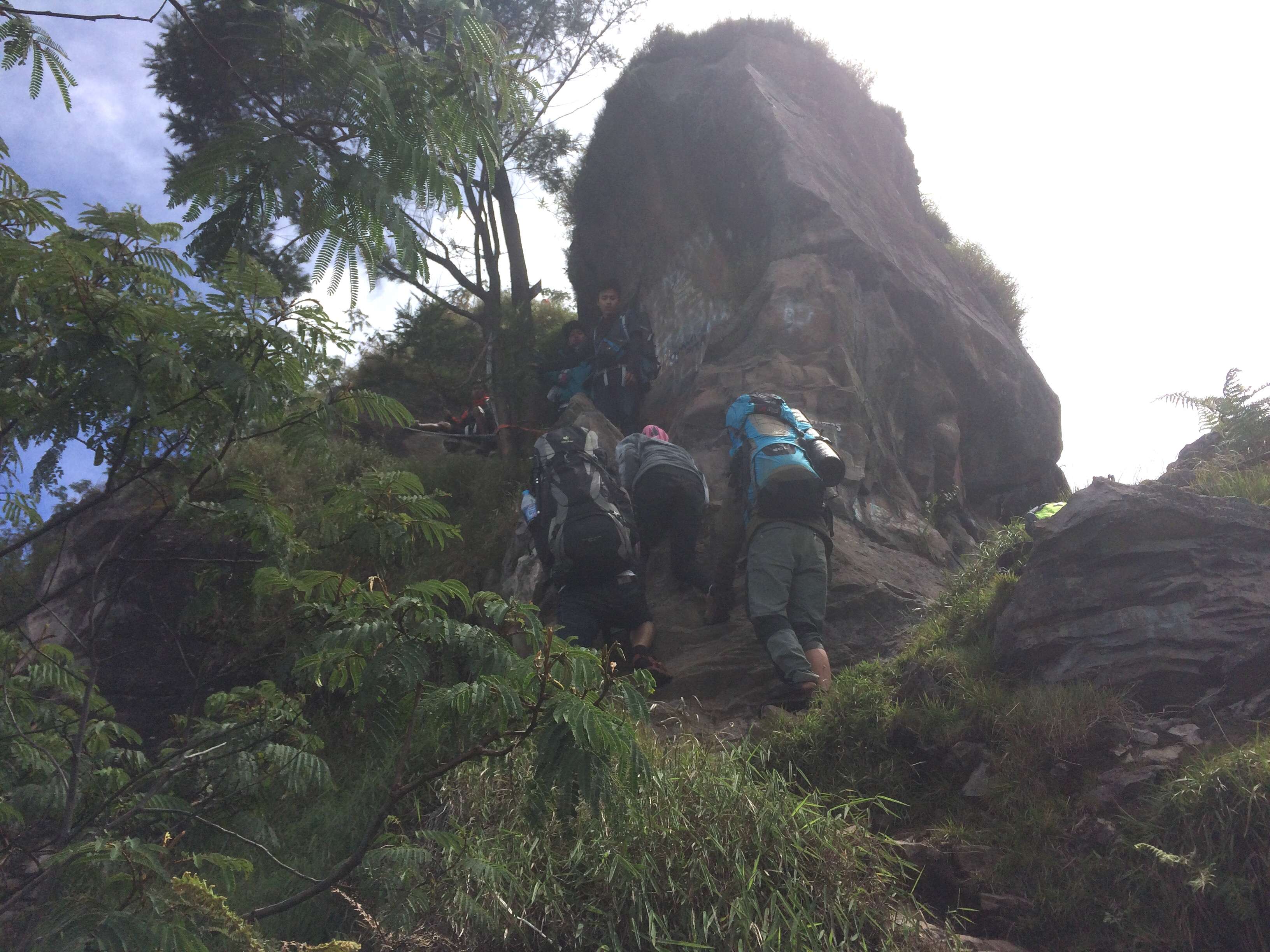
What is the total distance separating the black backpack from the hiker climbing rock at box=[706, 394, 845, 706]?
95 centimetres

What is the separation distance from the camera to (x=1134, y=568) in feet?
18.3

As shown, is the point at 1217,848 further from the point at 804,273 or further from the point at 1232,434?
the point at 804,273

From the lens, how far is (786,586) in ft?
20.3

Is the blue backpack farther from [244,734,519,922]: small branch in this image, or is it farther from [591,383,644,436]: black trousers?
[244,734,519,922]: small branch

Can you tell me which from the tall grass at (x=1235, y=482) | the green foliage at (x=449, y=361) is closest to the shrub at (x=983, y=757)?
the tall grass at (x=1235, y=482)

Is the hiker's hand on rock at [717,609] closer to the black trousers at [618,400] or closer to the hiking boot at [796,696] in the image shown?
the hiking boot at [796,696]

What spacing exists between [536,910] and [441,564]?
637cm

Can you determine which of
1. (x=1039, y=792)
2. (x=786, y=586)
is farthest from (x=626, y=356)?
(x=1039, y=792)

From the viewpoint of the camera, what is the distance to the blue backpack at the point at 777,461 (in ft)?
20.7

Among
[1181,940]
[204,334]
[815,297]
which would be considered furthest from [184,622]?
[815,297]

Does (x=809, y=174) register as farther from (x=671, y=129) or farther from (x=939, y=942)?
(x=939, y=942)

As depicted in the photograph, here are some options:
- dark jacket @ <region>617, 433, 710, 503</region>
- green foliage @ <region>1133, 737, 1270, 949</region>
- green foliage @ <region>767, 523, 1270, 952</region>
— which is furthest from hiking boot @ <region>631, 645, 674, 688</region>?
green foliage @ <region>1133, 737, 1270, 949</region>

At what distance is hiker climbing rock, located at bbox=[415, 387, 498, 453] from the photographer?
1238 centimetres

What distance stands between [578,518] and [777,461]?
147 centimetres
